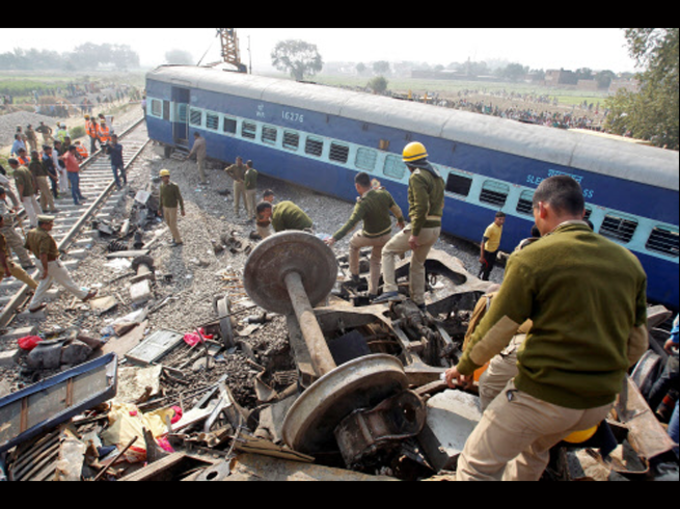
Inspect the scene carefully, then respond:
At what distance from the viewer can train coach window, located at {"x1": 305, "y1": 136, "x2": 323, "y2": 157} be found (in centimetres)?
1191

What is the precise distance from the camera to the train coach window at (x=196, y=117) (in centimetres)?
1439

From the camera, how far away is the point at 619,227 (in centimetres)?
749

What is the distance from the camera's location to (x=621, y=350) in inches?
73.9

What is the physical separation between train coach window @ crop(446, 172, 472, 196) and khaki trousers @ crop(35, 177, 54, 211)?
10.8 meters

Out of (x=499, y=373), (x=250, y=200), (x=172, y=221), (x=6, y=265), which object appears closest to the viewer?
(x=499, y=373)

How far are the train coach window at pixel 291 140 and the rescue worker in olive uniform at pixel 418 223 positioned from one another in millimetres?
7931

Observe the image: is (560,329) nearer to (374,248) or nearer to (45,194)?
(374,248)

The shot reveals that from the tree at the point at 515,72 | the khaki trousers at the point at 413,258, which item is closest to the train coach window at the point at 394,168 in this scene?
the khaki trousers at the point at 413,258

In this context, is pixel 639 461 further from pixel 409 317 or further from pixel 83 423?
pixel 83 423

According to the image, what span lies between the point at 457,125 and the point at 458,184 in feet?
4.71

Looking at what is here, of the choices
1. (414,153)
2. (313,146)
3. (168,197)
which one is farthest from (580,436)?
(313,146)

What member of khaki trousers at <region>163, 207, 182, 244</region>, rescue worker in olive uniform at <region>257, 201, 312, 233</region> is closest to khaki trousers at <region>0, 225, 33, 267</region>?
khaki trousers at <region>163, 207, 182, 244</region>

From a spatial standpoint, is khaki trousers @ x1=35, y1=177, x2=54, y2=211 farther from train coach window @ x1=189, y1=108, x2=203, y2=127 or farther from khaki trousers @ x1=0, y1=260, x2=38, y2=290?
train coach window @ x1=189, y1=108, x2=203, y2=127
